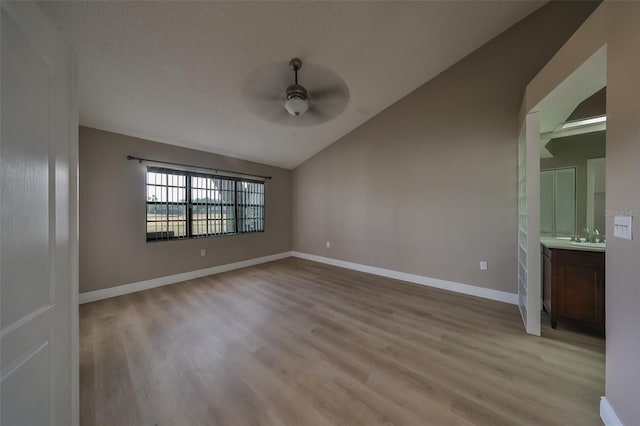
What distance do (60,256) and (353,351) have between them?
199 cm

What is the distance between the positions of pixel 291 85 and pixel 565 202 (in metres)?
3.58

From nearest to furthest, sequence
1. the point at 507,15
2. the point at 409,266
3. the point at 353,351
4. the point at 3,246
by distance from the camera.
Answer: the point at 3,246 → the point at 353,351 → the point at 507,15 → the point at 409,266

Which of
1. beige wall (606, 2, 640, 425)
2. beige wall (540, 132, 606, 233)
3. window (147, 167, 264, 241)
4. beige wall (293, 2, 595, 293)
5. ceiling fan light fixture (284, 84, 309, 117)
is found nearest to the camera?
beige wall (606, 2, 640, 425)

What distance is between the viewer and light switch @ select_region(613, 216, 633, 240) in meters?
1.09

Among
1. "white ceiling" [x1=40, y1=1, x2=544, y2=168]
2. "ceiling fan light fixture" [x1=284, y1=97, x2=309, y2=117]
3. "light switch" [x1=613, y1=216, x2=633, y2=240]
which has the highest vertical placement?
"white ceiling" [x1=40, y1=1, x2=544, y2=168]

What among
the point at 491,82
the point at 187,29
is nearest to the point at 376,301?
the point at 491,82

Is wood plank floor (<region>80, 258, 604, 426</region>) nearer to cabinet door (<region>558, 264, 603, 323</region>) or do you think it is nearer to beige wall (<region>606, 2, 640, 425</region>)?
cabinet door (<region>558, 264, 603, 323</region>)

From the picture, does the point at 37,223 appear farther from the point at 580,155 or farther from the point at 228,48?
the point at 580,155

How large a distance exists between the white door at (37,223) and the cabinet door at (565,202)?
4493 mm

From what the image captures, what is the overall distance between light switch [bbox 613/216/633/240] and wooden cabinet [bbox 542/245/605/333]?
3.92 ft

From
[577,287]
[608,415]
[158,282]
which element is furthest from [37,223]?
[577,287]

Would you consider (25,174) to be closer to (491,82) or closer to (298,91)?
(298,91)

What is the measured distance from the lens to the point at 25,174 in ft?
2.52

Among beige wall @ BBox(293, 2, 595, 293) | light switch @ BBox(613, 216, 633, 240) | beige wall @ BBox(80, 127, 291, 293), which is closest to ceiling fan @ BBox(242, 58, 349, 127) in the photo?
beige wall @ BBox(293, 2, 595, 293)
